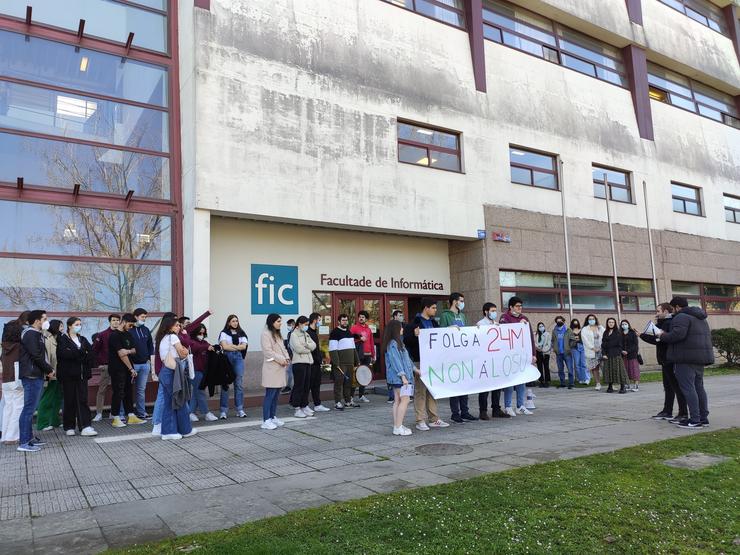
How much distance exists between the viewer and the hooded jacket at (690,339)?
7840 mm

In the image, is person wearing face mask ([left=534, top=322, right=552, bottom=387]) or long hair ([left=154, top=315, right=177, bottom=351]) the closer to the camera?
long hair ([left=154, top=315, right=177, bottom=351])

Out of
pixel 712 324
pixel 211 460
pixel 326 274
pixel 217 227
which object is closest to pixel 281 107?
pixel 217 227

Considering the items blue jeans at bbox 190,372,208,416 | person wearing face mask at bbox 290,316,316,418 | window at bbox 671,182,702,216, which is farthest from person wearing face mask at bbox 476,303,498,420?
window at bbox 671,182,702,216

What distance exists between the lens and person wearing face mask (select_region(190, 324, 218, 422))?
976 centimetres

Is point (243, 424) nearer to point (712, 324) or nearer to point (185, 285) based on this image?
point (185, 285)

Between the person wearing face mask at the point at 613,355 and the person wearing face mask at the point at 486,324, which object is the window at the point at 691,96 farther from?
the person wearing face mask at the point at 486,324

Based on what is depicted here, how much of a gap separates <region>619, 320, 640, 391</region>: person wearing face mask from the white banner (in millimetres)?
4293

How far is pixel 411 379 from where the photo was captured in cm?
805

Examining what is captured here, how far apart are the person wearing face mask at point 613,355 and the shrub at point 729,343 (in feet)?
30.3

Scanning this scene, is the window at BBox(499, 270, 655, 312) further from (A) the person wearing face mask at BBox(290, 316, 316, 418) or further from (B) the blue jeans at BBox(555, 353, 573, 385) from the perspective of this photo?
(A) the person wearing face mask at BBox(290, 316, 316, 418)

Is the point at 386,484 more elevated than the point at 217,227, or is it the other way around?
the point at 217,227

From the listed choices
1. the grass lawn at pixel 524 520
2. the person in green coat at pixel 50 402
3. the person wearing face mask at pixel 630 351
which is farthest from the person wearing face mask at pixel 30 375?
the person wearing face mask at pixel 630 351

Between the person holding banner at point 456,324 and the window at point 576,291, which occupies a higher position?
the window at point 576,291

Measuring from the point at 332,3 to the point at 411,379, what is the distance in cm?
1087
